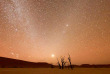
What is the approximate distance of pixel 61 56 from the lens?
43.5m

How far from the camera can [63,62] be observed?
41938mm

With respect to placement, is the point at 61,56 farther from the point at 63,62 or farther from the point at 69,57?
the point at 69,57

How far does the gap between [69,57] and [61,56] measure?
680 centimetres

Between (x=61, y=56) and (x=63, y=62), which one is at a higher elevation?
(x=61, y=56)

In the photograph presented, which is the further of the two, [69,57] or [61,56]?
[61,56]

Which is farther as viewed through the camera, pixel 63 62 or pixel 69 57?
pixel 63 62

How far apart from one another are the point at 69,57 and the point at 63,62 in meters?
6.18

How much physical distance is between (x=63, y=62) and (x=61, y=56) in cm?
331

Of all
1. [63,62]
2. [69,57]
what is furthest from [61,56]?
[69,57]

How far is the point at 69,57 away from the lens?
37.6 meters
